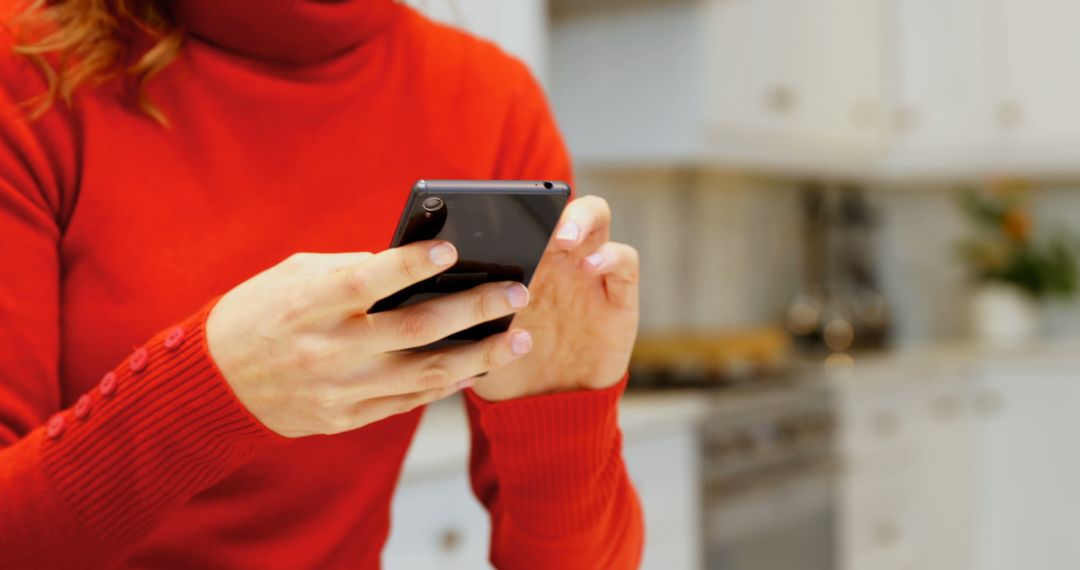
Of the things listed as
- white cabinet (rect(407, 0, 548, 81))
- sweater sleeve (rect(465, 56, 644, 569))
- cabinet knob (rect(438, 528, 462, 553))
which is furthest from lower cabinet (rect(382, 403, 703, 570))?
white cabinet (rect(407, 0, 548, 81))

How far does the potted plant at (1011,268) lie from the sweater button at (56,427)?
2788 mm

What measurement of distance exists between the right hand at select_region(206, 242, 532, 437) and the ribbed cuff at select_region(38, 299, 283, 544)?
2 cm

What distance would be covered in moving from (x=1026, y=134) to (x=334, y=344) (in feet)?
9.01

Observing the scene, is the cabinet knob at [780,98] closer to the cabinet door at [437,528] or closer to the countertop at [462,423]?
the countertop at [462,423]

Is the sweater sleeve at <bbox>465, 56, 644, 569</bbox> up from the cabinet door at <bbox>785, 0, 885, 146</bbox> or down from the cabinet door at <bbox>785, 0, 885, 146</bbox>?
down

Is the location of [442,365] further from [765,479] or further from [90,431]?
[765,479]

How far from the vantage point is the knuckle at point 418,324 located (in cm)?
48

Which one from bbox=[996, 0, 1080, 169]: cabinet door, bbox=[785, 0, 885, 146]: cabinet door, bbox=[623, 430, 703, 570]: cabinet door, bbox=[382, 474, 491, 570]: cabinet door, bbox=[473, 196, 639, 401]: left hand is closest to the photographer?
bbox=[473, 196, 639, 401]: left hand

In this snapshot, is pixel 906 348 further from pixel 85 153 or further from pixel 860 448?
pixel 85 153

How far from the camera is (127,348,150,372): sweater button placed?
1.78ft

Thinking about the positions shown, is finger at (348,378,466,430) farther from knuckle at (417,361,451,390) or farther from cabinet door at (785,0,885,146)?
cabinet door at (785,0,885,146)

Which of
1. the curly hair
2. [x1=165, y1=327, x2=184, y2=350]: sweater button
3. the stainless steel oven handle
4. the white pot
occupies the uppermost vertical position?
the curly hair

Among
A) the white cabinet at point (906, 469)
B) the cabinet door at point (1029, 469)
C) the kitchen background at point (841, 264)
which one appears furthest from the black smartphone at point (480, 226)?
the cabinet door at point (1029, 469)

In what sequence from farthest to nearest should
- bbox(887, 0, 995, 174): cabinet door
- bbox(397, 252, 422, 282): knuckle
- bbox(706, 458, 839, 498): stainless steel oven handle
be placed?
bbox(887, 0, 995, 174): cabinet door
bbox(706, 458, 839, 498): stainless steel oven handle
bbox(397, 252, 422, 282): knuckle
